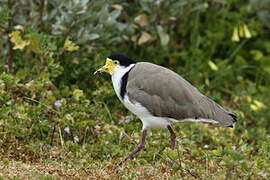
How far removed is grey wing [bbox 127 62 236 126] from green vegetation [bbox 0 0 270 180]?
0.38 metres

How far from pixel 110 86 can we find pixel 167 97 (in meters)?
1.56

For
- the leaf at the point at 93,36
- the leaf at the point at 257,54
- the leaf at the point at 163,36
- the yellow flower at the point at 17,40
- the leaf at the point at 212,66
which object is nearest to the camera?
the yellow flower at the point at 17,40

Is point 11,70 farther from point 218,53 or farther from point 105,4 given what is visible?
point 218,53

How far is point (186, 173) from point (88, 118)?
1.55 m

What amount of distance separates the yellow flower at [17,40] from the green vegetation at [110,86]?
1 centimetres

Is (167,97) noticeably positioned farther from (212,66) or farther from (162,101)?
(212,66)

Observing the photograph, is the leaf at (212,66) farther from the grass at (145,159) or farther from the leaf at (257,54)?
the grass at (145,159)

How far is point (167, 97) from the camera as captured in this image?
20.4 feet

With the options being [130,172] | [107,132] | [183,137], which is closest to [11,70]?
[107,132]

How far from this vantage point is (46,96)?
7.31 metres

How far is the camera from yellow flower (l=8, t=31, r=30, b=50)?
24.9 ft

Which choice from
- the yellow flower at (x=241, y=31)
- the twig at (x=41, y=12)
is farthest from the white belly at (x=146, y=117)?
the yellow flower at (x=241, y=31)

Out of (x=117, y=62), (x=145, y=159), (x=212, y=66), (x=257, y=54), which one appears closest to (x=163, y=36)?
(x=212, y=66)

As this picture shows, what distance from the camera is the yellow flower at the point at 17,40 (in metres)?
7.60
